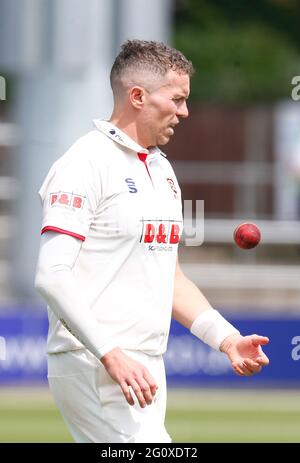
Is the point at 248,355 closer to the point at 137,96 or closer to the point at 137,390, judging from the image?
the point at 137,390

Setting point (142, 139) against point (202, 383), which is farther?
point (202, 383)

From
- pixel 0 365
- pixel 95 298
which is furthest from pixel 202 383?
pixel 95 298

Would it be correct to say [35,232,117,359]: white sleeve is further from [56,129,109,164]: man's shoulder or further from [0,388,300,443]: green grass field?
[0,388,300,443]: green grass field

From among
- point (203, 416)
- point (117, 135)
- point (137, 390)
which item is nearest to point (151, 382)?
point (137, 390)

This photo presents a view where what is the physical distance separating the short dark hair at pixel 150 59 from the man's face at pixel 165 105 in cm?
3

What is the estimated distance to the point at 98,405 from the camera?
19.2 ft

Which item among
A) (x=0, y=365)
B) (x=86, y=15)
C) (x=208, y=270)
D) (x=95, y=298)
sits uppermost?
(x=86, y=15)

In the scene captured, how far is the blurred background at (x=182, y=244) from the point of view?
14.0 metres

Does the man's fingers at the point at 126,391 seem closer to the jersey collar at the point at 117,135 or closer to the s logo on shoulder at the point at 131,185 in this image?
the s logo on shoulder at the point at 131,185

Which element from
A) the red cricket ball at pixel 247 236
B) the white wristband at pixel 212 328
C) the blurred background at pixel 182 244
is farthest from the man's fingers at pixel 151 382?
the blurred background at pixel 182 244

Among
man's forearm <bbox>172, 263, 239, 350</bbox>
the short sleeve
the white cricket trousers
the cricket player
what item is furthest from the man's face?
the white cricket trousers

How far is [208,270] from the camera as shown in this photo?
68.2ft
